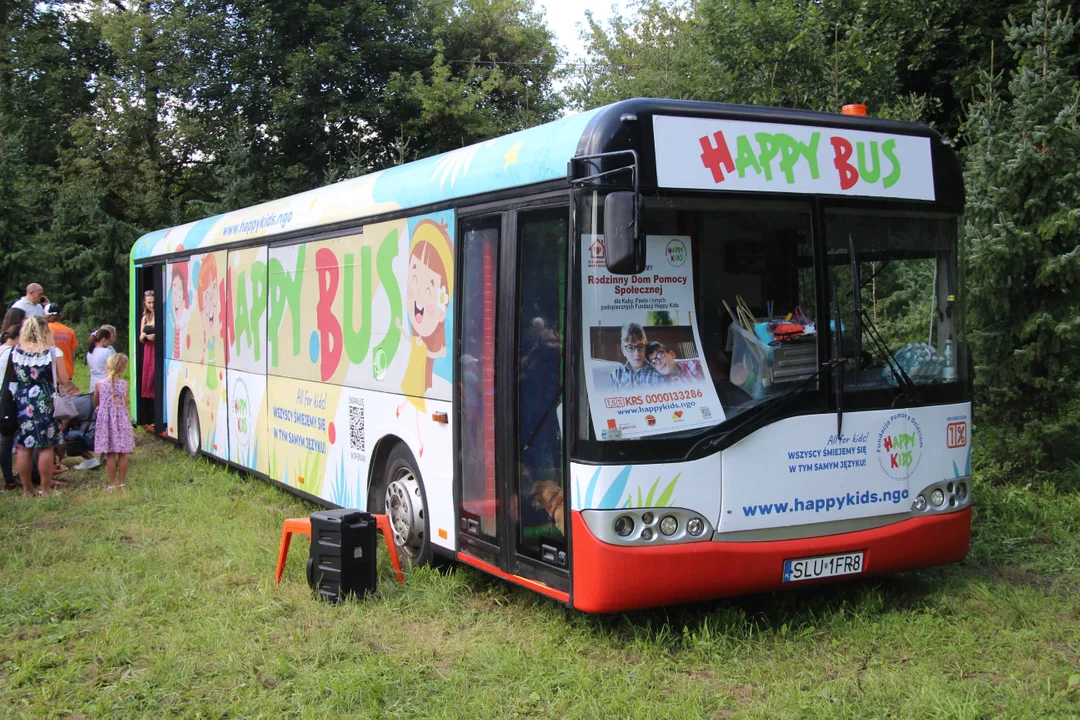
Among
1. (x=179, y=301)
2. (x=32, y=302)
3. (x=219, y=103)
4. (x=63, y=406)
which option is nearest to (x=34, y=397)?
(x=63, y=406)

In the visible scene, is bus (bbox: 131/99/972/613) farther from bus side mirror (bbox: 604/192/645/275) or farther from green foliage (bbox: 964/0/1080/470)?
green foliage (bbox: 964/0/1080/470)

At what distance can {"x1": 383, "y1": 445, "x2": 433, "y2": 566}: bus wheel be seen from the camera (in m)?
7.33

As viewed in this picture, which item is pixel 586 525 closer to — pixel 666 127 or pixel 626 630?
pixel 626 630

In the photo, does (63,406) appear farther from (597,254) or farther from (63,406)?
(597,254)

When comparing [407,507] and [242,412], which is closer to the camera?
[407,507]

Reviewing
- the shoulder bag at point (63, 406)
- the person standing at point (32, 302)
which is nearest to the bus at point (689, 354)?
the shoulder bag at point (63, 406)

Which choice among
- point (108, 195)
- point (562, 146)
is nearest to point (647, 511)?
point (562, 146)

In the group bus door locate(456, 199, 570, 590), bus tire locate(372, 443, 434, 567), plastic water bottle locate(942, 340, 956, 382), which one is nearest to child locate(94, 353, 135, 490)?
bus tire locate(372, 443, 434, 567)

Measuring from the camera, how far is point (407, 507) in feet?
24.6

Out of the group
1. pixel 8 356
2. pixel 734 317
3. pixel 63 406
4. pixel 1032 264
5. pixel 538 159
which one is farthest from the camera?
pixel 63 406

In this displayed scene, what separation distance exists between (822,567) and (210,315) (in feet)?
27.1

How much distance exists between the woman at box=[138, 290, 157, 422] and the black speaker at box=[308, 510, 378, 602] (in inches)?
346

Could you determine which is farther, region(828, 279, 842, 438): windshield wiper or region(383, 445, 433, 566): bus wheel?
region(383, 445, 433, 566): bus wheel

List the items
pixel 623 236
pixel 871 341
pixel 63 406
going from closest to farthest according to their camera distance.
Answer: pixel 623 236, pixel 871 341, pixel 63 406
